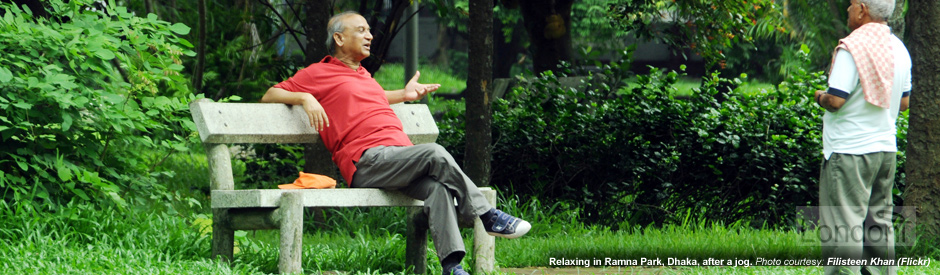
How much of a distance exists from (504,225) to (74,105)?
90.4 inches

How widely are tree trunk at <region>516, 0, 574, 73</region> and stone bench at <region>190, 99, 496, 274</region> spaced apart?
20.7 ft

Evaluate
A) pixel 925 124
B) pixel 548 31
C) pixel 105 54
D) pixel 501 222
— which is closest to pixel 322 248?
pixel 501 222

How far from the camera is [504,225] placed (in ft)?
14.5

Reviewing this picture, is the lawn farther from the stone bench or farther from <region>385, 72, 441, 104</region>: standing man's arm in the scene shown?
<region>385, 72, 441, 104</region>: standing man's arm

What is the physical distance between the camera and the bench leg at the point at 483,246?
4680 mm

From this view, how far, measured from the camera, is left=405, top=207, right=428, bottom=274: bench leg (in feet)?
15.4

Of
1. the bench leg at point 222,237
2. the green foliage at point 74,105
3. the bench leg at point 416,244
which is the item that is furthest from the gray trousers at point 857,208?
the green foliage at point 74,105

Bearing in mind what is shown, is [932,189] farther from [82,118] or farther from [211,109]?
[82,118]

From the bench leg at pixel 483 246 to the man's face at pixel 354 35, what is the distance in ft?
3.25

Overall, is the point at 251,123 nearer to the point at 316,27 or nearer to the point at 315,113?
the point at 315,113

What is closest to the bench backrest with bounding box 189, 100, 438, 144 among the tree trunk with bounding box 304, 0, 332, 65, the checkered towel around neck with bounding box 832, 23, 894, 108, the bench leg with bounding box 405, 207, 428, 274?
the bench leg with bounding box 405, 207, 428, 274

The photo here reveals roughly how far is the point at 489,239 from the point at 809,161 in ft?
11.0

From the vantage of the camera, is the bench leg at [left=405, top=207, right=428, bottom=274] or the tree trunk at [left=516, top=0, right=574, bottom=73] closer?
the bench leg at [left=405, top=207, right=428, bottom=274]

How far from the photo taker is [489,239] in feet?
15.5
